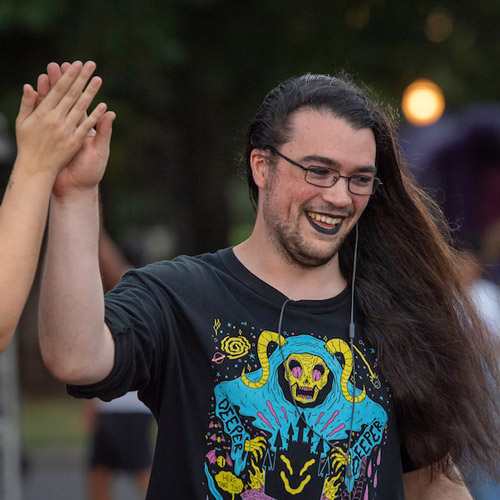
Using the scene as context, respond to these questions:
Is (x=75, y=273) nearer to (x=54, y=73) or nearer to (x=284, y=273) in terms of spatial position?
(x=54, y=73)

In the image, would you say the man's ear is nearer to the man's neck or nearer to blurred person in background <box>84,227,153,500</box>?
the man's neck

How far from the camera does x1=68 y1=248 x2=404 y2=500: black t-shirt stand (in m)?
2.78

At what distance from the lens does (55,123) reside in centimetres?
236

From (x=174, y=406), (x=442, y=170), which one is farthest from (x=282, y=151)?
(x=442, y=170)

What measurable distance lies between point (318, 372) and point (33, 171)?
102 cm

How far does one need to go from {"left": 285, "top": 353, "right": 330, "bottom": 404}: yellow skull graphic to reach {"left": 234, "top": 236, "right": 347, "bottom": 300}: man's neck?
0.66 feet

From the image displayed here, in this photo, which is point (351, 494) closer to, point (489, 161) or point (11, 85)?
point (11, 85)

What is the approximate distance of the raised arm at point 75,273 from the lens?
8.04 ft

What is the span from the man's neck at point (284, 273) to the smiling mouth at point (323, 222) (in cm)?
13

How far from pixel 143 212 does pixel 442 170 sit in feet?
29.5

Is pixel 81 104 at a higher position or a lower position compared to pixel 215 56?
lower

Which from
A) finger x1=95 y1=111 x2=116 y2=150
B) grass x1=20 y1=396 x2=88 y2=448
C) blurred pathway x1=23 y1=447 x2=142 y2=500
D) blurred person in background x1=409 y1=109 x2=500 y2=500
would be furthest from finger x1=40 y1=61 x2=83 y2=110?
grass x1=20 y1=396 x2=88 y2=448

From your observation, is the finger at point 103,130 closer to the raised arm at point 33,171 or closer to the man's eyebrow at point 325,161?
the raised arm at point 33,171

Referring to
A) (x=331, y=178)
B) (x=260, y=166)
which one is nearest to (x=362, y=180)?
(x=331, y=178)
